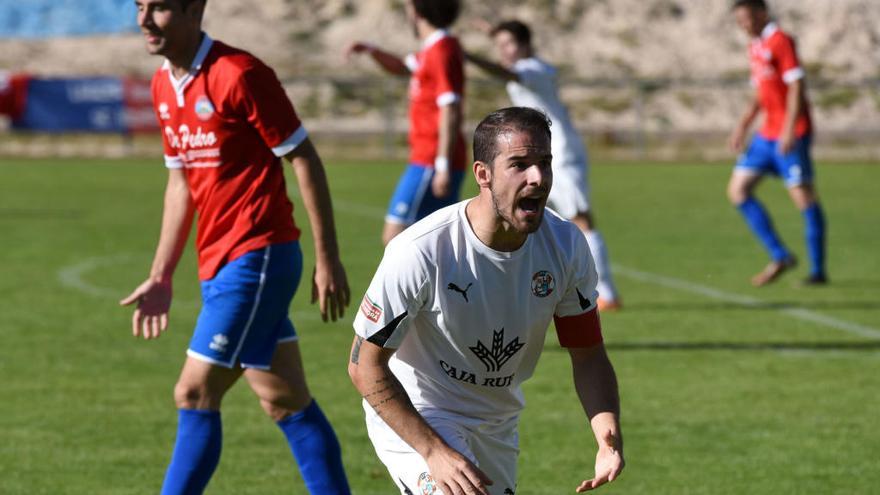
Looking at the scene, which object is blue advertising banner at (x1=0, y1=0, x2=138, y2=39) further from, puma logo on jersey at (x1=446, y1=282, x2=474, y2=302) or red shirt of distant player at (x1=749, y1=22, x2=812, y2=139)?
puma logo on jersey at (x1=446, y1=282, x2=474, y2=302)

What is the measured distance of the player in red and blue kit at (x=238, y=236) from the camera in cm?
557

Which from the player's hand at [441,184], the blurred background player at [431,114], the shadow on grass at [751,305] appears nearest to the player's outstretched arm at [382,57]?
the blurred background player at [431,114]

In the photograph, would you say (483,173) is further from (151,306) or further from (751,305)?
(751,305)

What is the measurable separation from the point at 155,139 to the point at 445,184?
24.6 meters

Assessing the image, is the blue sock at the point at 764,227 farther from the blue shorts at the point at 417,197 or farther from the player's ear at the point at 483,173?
the player's ear at the point at 483,173

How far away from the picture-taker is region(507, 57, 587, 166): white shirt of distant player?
1120 centimetres

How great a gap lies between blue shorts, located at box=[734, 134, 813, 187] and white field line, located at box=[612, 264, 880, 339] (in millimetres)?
1175

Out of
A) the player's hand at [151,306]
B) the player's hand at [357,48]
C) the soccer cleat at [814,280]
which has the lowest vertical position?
the soccer cleat at [814,280]

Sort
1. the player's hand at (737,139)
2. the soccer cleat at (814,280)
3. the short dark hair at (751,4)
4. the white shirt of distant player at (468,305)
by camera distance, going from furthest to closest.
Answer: the player's hand at (737,139), the soccer cleat at (814,280), the short dark hair at (751,4), the white shirt of distant player at (468,305)

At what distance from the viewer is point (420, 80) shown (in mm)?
10141

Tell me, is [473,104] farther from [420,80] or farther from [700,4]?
[420,80]

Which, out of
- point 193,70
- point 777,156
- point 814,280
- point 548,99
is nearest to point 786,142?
point 777,156

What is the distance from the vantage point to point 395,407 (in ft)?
14.7

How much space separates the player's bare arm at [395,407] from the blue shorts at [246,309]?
1.11 m
